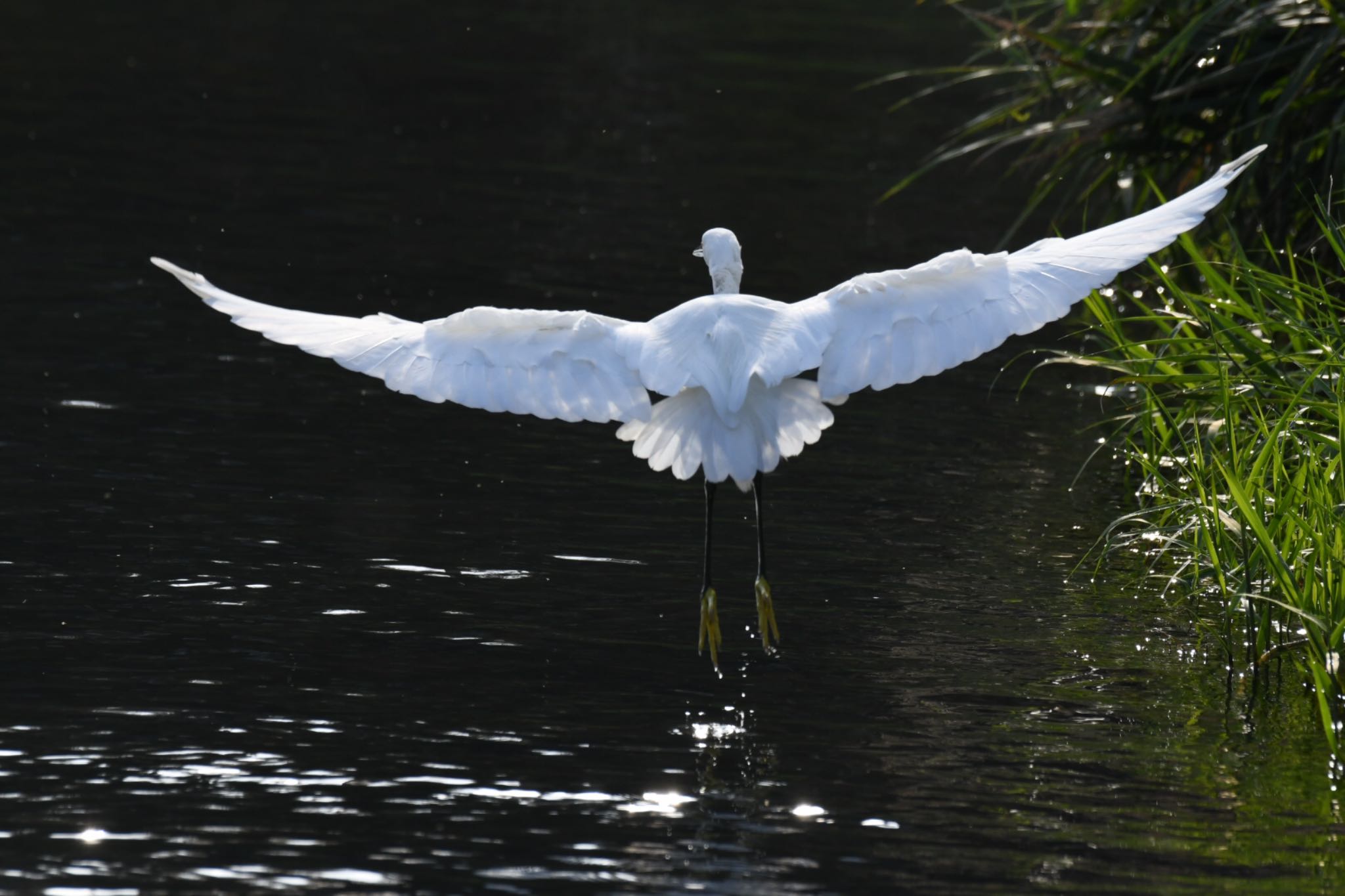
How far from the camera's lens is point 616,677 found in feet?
28.5

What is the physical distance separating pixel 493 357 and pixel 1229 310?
3935mm

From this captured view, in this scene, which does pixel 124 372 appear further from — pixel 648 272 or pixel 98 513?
pixel 648 272

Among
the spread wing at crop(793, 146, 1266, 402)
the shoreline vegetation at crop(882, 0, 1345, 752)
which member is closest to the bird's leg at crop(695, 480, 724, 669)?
the spread wing at crop(793, 146, 1266, 402)

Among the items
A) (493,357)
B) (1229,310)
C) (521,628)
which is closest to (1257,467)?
(1229,310)

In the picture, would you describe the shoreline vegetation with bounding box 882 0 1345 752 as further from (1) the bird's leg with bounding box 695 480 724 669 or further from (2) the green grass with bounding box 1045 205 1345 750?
(1) the bird's leg with bounding box 695 480 724 669

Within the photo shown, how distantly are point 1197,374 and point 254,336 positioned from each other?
7.96 meters

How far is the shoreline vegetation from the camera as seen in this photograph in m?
8.45

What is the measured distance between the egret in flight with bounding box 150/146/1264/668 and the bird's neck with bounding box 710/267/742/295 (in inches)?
23.4

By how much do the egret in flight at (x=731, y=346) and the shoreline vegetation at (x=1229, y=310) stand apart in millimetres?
1057

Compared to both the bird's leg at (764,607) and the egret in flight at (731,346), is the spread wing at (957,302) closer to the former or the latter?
the egret in flight at (731,346)

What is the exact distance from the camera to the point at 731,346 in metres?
8.29

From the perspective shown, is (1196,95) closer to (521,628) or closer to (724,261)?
(724,261)

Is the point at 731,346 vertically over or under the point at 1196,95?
under

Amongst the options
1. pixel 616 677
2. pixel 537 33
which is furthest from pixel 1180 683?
pixel 537 33
